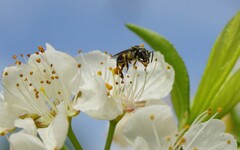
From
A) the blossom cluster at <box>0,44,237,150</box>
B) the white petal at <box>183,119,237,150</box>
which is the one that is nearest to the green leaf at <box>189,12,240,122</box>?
the blossom cluster at <box>0,44,237,150</box>

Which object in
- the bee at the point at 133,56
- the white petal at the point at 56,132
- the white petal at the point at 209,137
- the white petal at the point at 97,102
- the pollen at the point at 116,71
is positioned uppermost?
the bee at the point at 133,56

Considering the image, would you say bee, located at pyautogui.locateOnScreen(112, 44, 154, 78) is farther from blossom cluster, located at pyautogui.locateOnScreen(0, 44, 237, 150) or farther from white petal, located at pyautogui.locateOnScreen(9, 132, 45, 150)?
white petal, located at pyautogui.locateOnScreen(9, 132, 45, 150)

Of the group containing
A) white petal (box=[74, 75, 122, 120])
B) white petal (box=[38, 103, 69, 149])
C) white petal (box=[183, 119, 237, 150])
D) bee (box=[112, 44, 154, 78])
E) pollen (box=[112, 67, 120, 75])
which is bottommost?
white petal (box=[183, 119, 237, 150])

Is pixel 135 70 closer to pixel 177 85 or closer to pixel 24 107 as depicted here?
pixel 177 85

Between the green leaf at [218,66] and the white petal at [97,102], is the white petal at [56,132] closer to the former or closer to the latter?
the white petal at [97,102]

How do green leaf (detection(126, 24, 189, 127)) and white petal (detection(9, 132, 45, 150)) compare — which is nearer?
white petal (detection(9, 132, 45, 150))

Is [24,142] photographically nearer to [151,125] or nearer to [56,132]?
[56,132]

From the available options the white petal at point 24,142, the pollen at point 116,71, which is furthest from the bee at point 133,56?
the white petal at point 24,142
